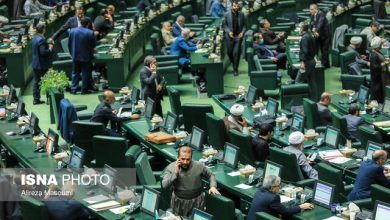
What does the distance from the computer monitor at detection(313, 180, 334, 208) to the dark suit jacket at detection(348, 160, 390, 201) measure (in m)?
0.74

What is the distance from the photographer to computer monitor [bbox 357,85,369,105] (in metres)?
19.8

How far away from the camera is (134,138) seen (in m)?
19.2

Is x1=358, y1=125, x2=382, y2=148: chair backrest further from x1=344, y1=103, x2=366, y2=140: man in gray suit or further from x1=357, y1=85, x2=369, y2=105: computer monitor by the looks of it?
x1=357, y1=85, x2=369, y2=105: computer monitor

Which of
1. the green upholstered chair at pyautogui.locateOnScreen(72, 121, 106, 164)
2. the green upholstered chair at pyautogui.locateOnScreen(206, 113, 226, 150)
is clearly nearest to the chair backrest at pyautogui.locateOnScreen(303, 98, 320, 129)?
the green upholstered chair at pyautogui.locateOnScreen(206, 113, 226, 150)

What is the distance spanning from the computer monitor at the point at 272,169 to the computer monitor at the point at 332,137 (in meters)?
2.36

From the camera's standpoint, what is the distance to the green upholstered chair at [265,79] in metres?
22.0

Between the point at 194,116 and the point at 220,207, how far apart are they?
5.58 metres

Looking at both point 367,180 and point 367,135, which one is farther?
point 367,135

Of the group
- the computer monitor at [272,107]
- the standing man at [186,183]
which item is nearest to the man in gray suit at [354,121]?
the computer monitor at [272,107]

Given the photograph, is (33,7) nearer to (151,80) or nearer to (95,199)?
(151,80)

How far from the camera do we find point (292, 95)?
20234 mm

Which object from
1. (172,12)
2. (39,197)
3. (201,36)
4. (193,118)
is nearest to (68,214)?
(39,197)

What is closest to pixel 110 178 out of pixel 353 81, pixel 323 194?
pixel 323 194

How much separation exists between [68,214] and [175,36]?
1283 cm
